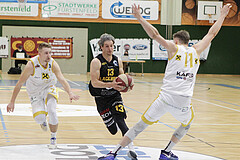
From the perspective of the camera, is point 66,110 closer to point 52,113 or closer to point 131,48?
point 52,113

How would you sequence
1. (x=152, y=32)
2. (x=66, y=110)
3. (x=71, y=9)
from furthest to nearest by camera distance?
(x=71, y=9) → (x=66, y=110) → (x=152, y=32)

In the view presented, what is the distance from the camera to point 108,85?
5.37 meters

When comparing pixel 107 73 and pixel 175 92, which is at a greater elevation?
pixel 107 73

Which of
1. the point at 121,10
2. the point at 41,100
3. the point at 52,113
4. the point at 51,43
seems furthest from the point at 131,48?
the point at 52,113

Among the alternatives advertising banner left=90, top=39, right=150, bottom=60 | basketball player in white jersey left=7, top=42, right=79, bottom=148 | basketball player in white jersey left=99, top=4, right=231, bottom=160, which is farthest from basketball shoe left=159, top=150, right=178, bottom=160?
advertising banner left=90, top=39, right=150, bottom=60

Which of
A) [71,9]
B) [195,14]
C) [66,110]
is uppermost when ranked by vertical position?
[71,9]

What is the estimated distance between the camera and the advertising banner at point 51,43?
81.2 feet

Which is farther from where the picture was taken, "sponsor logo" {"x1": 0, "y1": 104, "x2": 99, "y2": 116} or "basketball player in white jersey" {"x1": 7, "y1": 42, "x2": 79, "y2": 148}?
"sponsor logo" {"x1": 0, "y1": 104, "x2": 99, "y2": 116}

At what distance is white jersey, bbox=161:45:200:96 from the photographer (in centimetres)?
492

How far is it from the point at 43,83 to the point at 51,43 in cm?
1934

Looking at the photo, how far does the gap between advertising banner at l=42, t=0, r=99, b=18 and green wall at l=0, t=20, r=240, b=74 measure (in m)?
0.84

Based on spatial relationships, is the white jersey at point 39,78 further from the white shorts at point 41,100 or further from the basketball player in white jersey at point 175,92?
the basketball player in white jersey at point 175,92

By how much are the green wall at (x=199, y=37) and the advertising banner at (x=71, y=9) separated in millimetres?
836

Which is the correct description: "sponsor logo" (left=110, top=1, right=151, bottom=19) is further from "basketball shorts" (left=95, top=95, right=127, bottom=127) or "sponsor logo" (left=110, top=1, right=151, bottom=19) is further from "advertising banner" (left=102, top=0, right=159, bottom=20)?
"basketball shorts" (left=95, top=95, right=127, bottom=127)
